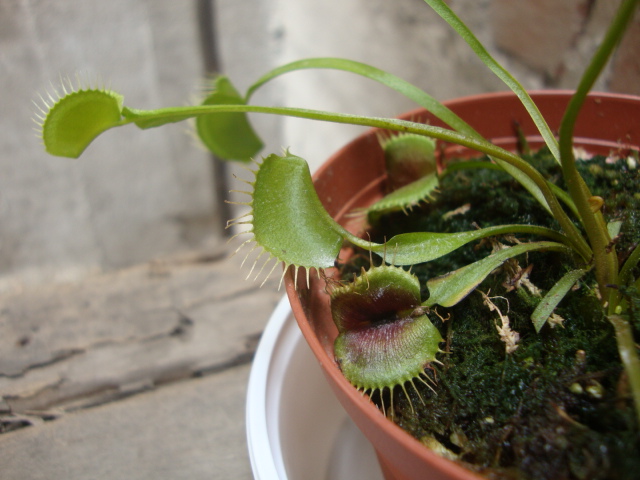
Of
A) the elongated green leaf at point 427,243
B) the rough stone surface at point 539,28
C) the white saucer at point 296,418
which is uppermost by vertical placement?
the rough stone surface at point 539,28

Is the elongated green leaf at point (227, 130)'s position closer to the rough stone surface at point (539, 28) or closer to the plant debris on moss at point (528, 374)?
the plant debris on moss at point (528, 374)

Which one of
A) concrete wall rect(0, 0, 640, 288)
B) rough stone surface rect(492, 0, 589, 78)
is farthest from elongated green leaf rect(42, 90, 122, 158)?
rough stone surface rect(492, 0, 589, 78)

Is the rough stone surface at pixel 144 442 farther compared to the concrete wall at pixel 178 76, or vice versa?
the concrete wall at pixel 178 76

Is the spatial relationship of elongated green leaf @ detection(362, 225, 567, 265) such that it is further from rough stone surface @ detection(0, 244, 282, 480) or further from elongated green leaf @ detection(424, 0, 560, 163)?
rough stone surface @ detection(0, 244, 282, 480)

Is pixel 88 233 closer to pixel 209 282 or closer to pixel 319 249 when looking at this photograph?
pixel 209 282

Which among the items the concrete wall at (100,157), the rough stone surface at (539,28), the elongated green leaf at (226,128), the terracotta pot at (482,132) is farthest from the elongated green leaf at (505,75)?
the concrete wall at (100,157)

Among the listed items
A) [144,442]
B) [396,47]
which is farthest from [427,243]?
[396,47]

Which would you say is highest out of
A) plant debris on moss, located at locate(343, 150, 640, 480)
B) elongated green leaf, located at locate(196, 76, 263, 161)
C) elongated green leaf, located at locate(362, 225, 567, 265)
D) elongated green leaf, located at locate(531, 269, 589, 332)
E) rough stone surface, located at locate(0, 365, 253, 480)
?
elongated green leaf, located at locate(196, 76, 263, 161)

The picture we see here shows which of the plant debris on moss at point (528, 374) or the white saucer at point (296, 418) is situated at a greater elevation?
Answer: the plant debris on moss at point (528, 374)
